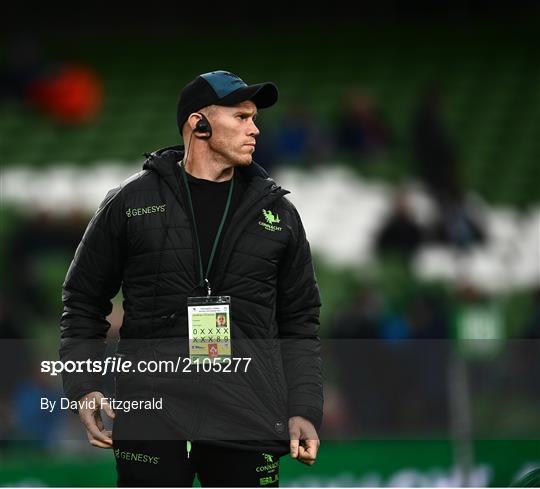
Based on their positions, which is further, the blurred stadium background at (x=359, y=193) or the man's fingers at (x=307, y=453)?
the blurred stadium background at (x=359, y=193)

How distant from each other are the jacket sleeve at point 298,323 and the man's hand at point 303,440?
5 centimetres

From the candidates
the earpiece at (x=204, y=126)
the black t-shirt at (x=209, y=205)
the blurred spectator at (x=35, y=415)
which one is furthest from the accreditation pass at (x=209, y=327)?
the blurred spectator at (x=35, y=415)

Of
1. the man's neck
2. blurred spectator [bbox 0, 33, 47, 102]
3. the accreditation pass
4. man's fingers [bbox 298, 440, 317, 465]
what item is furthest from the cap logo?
blurred spectator [bbox 0, 33, 47, 102]

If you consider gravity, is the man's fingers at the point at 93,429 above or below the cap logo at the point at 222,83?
below

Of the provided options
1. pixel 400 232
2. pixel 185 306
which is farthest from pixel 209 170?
pixel 400 232

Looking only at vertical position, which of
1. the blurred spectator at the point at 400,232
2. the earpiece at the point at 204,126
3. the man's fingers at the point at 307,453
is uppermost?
the blurred spectator at the point at 400,232

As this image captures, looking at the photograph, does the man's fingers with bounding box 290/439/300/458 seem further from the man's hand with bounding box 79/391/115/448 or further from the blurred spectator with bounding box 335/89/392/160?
the blurred spectator with bounding box 335/89/392/160

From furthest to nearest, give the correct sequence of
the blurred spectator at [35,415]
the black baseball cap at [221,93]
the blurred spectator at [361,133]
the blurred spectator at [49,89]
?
the blurred spectator at [49,89], the blurred spectator at [361,133], the blurred spectator at [35,415], the black baseball cap at [221,93]

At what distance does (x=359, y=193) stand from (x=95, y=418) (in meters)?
8.54

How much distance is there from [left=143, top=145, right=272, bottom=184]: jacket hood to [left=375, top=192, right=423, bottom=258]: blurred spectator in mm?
6722

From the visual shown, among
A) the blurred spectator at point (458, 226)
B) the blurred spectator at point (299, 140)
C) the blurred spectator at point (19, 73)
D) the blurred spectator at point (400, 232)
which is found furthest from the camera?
the blurred spectator at point (19, 73)

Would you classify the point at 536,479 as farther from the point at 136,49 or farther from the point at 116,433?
the point at 136,49

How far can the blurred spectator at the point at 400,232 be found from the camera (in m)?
10.3

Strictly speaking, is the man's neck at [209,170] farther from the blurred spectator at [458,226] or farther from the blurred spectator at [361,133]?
the blurred spectator at [361,133]
